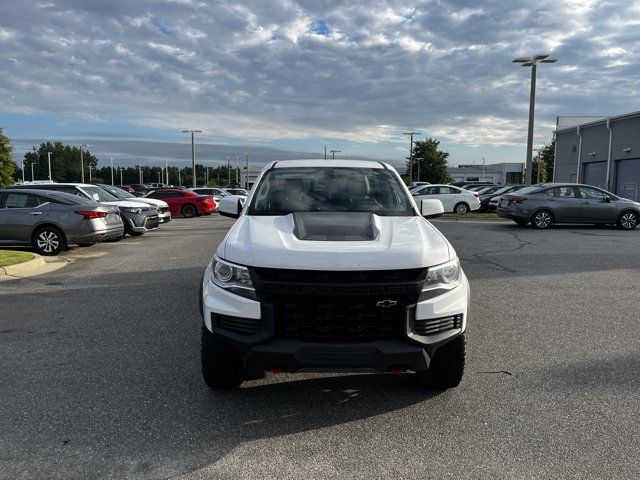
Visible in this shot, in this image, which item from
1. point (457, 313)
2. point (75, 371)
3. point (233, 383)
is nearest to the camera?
point (457, 313)

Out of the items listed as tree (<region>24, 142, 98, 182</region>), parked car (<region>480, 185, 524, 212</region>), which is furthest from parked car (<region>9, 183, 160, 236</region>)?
tree (<region>24, 142, 98, 182</region>)

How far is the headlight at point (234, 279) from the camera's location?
346cm

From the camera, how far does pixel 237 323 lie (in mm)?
3486

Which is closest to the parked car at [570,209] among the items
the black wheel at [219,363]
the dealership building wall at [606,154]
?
the black wheel at [219,363]

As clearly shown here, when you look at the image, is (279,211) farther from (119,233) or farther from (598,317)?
(119,233)

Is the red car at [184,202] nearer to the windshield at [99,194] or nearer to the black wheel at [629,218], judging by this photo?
the windshield at [99,194]

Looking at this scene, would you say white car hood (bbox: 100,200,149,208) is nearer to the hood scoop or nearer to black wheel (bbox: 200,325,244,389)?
the hood scoop

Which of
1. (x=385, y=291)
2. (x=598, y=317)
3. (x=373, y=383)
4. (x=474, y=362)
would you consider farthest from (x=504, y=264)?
(x=385, y=291)

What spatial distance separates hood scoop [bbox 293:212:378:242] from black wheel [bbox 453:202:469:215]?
21939 millimetres

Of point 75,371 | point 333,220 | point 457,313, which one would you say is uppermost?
point 333,220

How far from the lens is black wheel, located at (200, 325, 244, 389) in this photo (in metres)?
3.76

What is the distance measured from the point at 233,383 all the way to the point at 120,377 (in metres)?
1.07

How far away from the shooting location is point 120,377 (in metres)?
4.37

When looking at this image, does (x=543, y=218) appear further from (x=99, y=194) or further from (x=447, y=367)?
(x=447, y=367)
